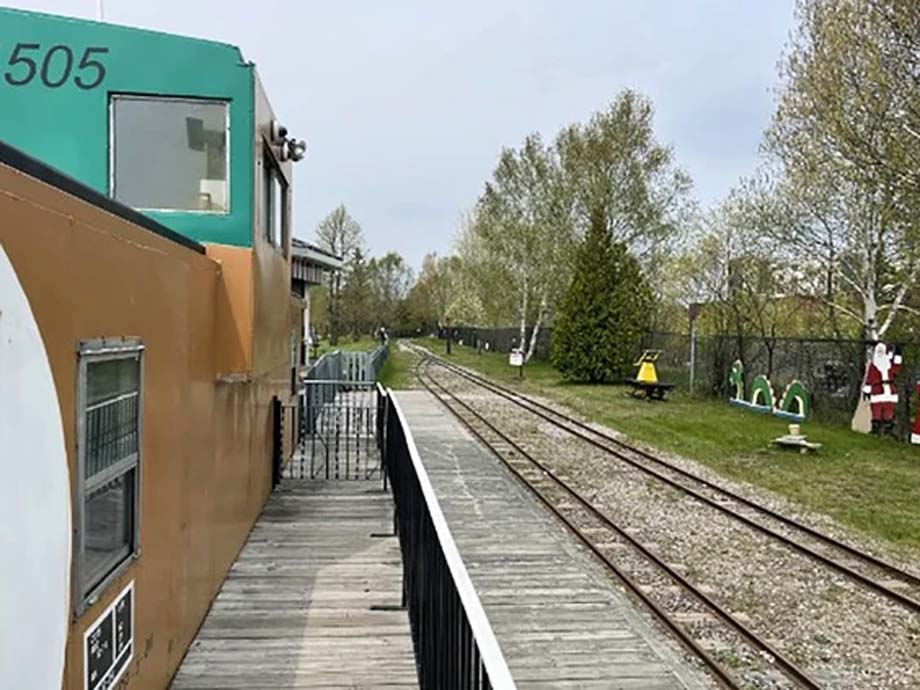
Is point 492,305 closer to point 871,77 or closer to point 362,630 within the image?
point 871,77

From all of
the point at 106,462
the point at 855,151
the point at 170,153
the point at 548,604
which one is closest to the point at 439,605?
the point at 106,462

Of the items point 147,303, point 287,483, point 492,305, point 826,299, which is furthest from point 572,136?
point 147,303

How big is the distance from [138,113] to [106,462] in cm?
268

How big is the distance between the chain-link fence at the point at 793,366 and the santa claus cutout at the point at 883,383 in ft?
0.84

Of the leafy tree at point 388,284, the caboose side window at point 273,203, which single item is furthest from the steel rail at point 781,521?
the leafy tree at point 388,284

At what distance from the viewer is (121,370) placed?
2.88 meters

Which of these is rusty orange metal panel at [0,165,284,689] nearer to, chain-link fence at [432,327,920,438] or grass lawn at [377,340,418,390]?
chain-link fence at [432,327,920,438]

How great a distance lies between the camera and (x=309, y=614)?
465cm

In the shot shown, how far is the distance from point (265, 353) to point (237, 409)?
87 centimetres

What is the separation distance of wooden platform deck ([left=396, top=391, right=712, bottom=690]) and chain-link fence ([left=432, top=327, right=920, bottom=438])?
9426 millimetres

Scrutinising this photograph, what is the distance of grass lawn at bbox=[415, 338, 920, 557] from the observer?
9.38m

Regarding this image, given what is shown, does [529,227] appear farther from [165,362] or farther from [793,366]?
[165,362]

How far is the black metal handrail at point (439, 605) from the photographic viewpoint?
6.30 feet

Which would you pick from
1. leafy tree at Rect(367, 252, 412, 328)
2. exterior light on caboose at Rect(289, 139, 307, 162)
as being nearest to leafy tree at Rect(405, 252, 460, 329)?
leafy tree at Rect(367, 252, 412, 328)
